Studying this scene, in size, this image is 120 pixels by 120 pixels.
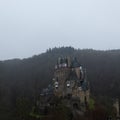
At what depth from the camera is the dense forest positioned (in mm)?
108438

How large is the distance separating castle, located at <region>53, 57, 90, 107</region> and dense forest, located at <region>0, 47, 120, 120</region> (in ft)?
103

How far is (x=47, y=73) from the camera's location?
121m

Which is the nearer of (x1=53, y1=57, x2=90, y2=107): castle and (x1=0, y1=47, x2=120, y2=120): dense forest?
(x1=53, y1=57, x2=90, y2=107): castle

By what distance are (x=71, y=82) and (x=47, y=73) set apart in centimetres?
6237

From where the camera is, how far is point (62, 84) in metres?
60.2

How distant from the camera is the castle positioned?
5809 cm

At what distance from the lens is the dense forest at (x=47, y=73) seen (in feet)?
356

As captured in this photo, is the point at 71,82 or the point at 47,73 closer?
the point at 71,82

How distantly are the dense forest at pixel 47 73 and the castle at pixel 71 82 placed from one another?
31.4 meters

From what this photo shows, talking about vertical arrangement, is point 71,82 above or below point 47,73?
below

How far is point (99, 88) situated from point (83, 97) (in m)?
56.1

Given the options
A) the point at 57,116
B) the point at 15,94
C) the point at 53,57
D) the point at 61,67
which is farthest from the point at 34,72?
the point at 57,116

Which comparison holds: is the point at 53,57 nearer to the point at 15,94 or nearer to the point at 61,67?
the point at 15,94

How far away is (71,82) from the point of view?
5878 centimetres
